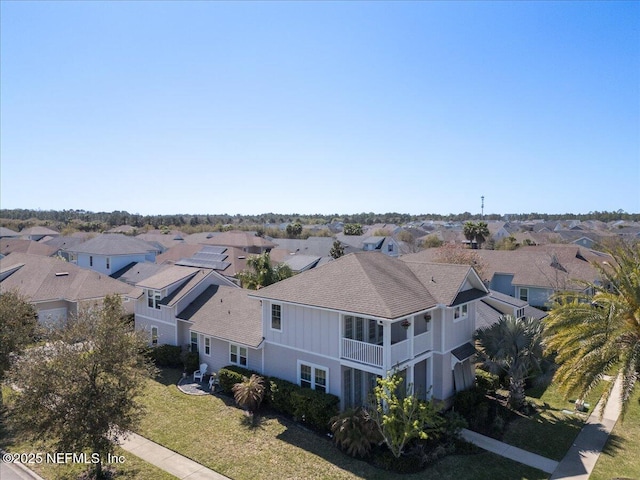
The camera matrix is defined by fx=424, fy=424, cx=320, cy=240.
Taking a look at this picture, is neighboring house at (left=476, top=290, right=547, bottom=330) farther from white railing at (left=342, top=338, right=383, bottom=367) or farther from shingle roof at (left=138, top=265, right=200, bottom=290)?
shingle roof at (left=138, top=265, right=200, bottom=290)

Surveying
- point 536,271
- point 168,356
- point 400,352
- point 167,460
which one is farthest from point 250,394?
point 536,271

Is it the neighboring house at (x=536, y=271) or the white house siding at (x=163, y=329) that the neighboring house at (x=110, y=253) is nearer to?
the white house siding at (x=163, y=329)

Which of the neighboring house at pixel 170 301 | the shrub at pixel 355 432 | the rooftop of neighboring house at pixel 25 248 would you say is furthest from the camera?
the rooftop of neighboring house at pixel 25 248

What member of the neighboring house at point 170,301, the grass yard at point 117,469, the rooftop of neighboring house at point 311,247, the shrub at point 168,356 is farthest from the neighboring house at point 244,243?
the grass yard at point 117,469

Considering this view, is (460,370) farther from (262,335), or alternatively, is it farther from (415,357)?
(262,335)

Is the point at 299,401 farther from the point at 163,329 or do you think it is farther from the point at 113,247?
the point at 113,247

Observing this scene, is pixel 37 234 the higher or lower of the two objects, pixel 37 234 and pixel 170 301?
the higher
